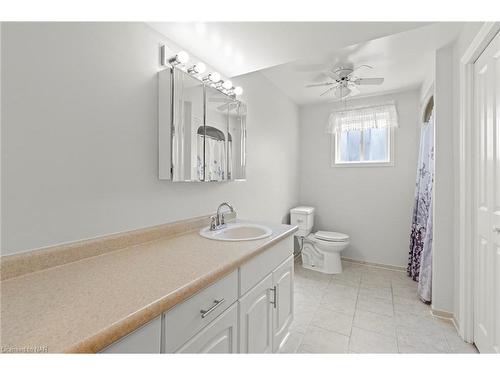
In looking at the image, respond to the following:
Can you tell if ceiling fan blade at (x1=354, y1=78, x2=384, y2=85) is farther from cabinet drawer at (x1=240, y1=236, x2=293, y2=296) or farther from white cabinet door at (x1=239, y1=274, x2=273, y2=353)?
white cabinet door at (x1=239, y1=274, x2=273, y2=353)

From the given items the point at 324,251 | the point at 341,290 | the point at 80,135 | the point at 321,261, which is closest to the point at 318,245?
the point at 324,251

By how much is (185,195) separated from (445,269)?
2.16 meters

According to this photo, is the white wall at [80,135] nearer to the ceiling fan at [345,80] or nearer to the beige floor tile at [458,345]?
the ceiling fan at [345,80]

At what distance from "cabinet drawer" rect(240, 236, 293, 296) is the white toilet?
1318mm

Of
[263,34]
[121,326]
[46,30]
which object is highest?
[263,34]

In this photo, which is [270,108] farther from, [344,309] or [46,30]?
[344,309]

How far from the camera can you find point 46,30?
3.01 ft

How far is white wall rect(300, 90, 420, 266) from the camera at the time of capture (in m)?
2.86

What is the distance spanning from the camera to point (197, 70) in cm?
152

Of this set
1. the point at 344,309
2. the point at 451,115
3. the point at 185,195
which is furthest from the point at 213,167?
the point at 451,115

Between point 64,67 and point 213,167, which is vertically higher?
point 64,67

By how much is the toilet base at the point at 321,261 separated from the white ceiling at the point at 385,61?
2075 millimetres

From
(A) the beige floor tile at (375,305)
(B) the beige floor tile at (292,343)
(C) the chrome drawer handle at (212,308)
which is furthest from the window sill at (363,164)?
(C) the chrome drawer handle at (212,308)

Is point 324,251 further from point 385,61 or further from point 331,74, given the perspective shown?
point 385,61
